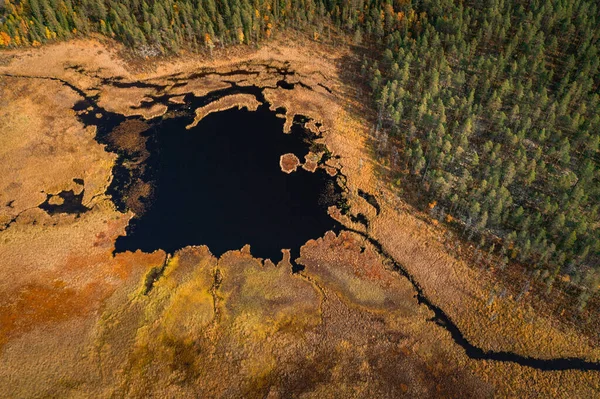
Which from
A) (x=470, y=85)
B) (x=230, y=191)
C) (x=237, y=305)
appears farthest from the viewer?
(x=470, y=85)

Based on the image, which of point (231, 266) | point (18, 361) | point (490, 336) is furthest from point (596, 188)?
point (18, 361)

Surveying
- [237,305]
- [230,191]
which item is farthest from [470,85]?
[237,305]

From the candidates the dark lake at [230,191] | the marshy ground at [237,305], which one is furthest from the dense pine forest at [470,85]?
the dark lake at [230,191]

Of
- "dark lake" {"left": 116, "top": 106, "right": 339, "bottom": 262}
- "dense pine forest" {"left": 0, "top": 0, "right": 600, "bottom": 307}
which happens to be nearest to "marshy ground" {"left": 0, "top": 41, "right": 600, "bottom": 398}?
"dark lake" {"left": 116, "top": 106, "right": 339, "bottom": 262}

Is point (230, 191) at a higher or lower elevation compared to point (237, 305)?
higher

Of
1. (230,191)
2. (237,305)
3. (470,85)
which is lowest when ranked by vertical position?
(237,305)

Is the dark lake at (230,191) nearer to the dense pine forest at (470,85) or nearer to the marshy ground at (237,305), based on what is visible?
the marshy ground at (237,305)

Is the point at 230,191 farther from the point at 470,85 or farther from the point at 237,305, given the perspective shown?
the point at 470,85
